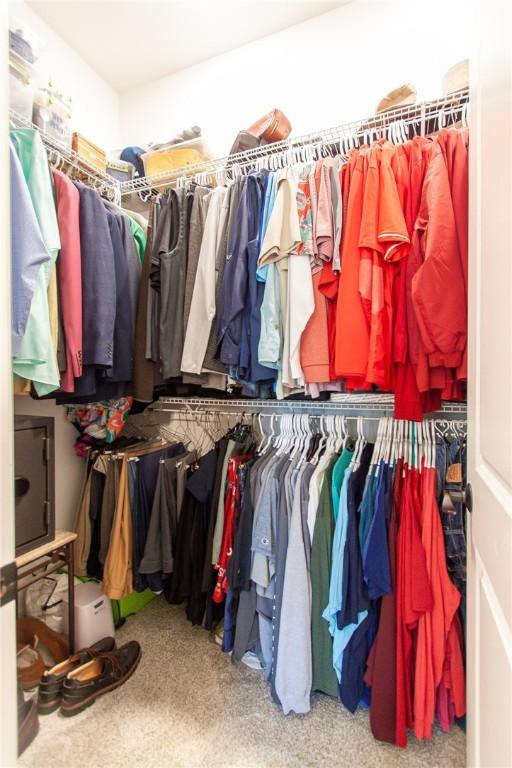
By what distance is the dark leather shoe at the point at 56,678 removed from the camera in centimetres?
115

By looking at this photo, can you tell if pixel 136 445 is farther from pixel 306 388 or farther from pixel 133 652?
pixel 306 388

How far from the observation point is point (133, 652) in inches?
54.9

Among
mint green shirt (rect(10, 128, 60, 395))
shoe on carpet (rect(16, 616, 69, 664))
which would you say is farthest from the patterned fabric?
shoe on carpet (rect(16, 616, 69, 664))

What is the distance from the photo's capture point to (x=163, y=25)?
5.56ft

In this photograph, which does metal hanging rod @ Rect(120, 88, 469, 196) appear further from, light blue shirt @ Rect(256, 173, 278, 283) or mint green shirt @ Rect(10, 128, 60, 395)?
mint green shirt @ Rect(10, 128, 60, 395)

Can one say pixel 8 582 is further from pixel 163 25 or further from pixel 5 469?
pixel 163 25

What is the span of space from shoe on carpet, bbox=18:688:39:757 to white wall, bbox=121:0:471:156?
2.48 metres

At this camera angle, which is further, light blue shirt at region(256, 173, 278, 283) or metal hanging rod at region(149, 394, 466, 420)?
metal hanging rod at region(149, 394, 466, 420)

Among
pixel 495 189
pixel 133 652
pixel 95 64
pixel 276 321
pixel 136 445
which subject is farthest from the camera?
pixel 95 64

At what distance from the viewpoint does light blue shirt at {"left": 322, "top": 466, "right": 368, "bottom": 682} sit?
43.8 inches

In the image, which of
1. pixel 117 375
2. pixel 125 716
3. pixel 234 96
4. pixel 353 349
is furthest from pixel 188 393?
pixel 234 96

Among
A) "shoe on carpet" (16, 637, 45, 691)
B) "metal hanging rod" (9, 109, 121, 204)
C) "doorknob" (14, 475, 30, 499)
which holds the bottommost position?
"shoe on carpet" (16, 637, 45, 691)

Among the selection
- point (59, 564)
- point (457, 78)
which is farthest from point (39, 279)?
point (457, 78)

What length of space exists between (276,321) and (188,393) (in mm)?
601
